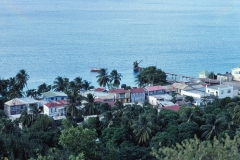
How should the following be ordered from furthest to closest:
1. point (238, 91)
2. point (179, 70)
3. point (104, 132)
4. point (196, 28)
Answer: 1. point (196, 28)
2. point (179, 70)
3. point (238, 91)
4. point (104, 132)

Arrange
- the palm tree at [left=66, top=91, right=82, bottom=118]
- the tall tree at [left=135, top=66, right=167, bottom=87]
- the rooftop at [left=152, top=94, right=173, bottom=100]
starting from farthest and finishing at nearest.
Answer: the tall tree at [left=135, top=66, right=167, bottom=87] < the rooftop at [left=152, top=94, right=173, bottom=100] < the palm tree at [left=66, top=91, right=82, bottom=118]

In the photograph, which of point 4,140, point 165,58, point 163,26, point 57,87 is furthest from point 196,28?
point 4,140

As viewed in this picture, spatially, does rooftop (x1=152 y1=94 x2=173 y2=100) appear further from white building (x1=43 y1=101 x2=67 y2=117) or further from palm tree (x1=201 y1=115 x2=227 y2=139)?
palm tree (x1=201 y1=115 x2=227 y2=139)

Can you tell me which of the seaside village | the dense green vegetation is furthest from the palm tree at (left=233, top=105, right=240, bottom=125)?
the seaside village

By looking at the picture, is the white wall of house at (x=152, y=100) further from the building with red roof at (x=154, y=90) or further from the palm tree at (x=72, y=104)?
the palm tree at (x=72, y=104)

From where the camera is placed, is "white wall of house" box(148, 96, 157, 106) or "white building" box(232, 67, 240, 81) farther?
"white building" box(232, 67, 240, 81)

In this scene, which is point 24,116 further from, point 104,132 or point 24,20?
point 24,20

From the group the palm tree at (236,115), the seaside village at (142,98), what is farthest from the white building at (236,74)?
the palm tree at (236,115)
